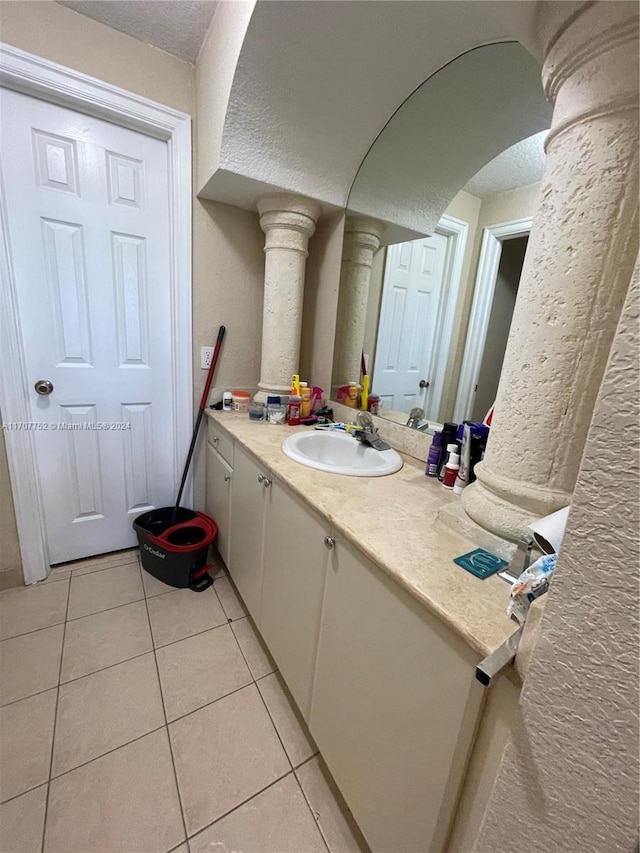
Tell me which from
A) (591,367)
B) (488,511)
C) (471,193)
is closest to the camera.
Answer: (591,367)

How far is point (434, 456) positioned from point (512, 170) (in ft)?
2.96

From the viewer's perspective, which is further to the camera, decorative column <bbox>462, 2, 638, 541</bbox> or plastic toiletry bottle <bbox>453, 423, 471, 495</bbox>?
plastic toiletry bottle <bbox>453, 423, 471, 495</bbox>

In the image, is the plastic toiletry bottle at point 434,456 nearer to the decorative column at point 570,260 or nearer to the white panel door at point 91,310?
the decorative column at point 570,260

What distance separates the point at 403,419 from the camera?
4.68 ft

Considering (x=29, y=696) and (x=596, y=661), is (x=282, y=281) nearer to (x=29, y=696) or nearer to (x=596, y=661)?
(x=596, y=661)

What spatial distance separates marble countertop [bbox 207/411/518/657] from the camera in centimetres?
56

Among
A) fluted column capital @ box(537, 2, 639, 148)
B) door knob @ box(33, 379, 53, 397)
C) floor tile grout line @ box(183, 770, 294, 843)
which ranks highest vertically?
fluted column capital @ box(537, 2, 639, 148)

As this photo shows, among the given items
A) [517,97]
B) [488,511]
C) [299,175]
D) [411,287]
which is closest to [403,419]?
[411,287]

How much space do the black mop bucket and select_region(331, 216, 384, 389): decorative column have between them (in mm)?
1064

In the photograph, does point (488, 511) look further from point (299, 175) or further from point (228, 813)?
point (299, 175)

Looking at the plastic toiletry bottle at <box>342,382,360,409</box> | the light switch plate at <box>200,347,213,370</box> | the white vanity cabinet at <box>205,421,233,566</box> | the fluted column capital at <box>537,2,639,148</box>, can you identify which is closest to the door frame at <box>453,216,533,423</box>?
the fluted column capital at <box>537,2,639,148</box>

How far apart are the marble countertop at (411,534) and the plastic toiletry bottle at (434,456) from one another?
0.04 meters

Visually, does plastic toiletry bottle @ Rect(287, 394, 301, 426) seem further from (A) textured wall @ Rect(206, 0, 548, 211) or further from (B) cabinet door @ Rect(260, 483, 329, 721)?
(A) textured wall @ Rect(206, 0, 548, 211)

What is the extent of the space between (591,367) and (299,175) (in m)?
1.45
